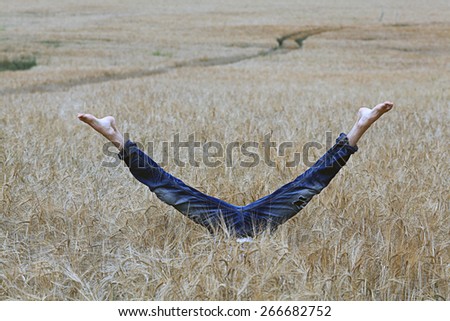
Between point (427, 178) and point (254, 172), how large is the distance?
106cm

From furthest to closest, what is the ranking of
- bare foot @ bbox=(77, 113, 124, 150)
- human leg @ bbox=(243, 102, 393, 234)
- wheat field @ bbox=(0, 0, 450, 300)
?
human leg @ bbox=(243, 102, 393, 234) < bare foot @ bbox=(77, 113, 124, 150) < wheat field @ bbox=(0, 0, 450, 300)

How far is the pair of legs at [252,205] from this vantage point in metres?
2.86

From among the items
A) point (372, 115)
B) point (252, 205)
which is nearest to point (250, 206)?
point (252, 205)

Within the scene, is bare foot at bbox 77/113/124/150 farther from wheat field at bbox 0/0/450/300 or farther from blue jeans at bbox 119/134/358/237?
wheat field at bbox 0/0/450/300

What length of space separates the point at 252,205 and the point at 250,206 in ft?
0.03

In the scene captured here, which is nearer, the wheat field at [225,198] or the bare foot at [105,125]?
the wheat field at [225,198]

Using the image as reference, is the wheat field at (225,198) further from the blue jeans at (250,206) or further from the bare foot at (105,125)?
the bare foot at (105,125)

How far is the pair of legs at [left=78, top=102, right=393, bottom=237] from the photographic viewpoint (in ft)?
9.39

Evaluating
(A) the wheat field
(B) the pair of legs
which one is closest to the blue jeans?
(B) the pair of legs

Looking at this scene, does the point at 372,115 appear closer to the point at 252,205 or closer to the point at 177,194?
the point at 252,205

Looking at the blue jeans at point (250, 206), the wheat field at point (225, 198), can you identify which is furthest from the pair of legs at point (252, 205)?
the wheat field at point (225, 198)

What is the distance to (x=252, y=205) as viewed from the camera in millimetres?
2949

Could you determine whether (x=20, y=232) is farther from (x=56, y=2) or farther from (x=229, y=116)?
(x=56, y=2)

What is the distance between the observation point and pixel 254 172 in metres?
4.22
